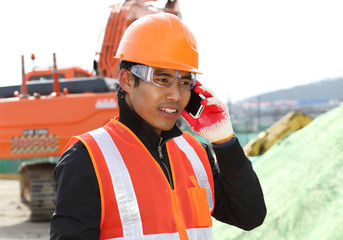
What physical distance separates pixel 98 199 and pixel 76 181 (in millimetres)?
104

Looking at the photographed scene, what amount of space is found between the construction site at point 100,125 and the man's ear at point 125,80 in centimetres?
26

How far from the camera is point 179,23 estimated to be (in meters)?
1.97

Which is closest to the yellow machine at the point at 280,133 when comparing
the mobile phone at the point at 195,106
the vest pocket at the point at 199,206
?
the mobile phone at the point at 195,106

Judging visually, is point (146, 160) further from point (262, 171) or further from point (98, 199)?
point (262, 171)

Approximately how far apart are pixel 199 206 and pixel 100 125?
6733 mm

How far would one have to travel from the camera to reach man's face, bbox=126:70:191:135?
1819mm

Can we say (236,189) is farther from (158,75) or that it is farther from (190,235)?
(158,75)

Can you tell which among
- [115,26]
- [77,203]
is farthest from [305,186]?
[115,26]

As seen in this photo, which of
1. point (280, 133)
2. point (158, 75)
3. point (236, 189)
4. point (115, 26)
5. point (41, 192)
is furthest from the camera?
point (115, 26)

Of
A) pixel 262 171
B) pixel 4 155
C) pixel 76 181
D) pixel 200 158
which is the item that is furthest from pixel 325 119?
pixel 4 155

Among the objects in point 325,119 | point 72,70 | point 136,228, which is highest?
point 136,228

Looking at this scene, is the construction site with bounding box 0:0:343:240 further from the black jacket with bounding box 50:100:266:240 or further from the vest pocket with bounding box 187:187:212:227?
the vest pocket with bounding box 187:187:212:227

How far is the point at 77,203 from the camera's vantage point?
5.30 feet

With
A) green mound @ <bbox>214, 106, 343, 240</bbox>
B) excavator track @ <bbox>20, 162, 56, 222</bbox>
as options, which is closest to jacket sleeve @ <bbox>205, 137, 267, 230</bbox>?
green mound @ <bbox>214, 106, 343, 240</bbox>
